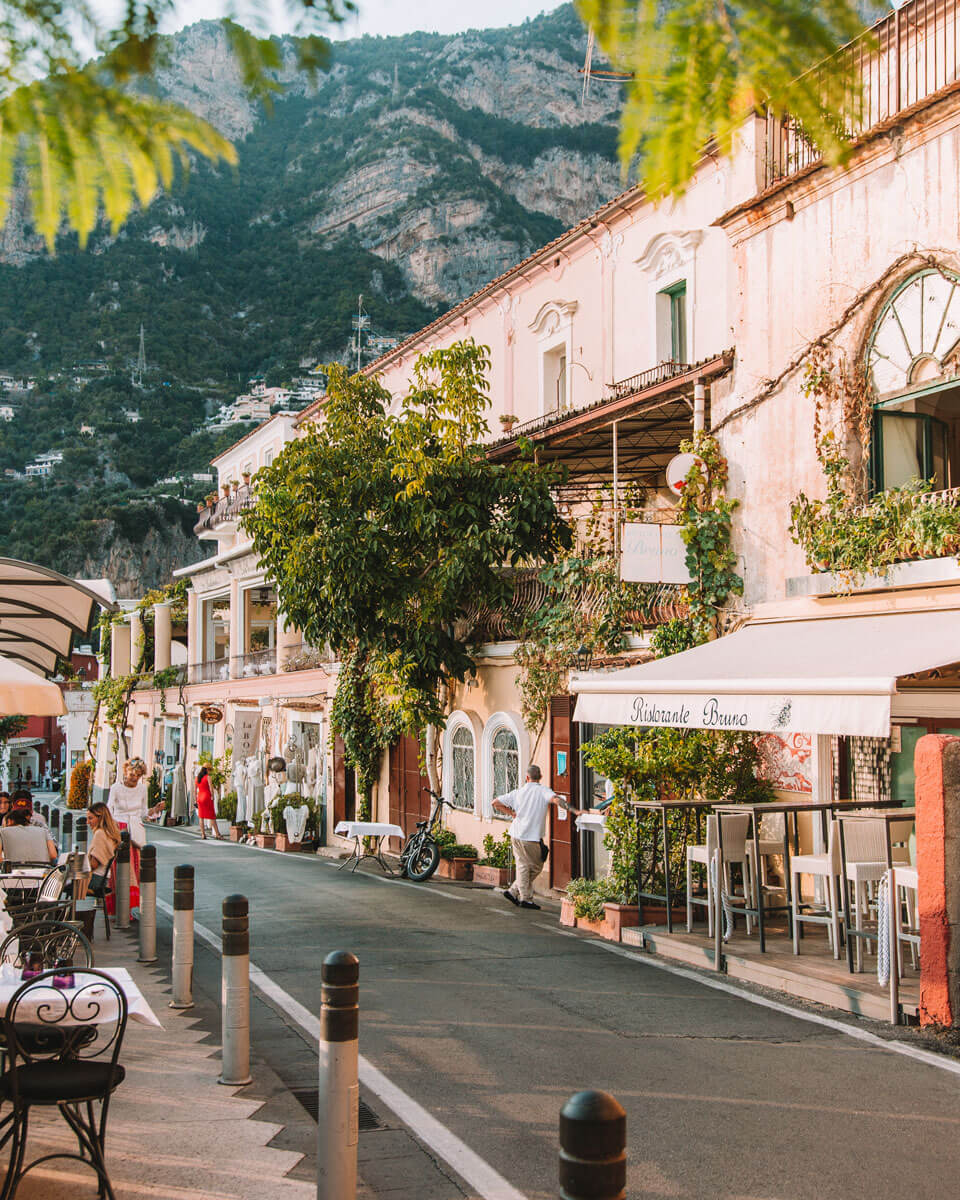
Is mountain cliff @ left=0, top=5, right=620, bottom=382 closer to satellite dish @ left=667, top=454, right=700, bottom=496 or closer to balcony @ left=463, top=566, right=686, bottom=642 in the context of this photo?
balcony @ left=463, top=566, right=686, bottom=642

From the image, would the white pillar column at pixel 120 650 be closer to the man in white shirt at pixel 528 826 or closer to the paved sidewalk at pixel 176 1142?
the man in white shirt at pixel 528 826

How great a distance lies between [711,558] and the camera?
571 inches

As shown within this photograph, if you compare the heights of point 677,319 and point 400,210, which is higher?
point 400,210

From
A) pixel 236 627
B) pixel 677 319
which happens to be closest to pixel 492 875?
pixel 677 319

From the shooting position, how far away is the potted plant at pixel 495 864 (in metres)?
17.7

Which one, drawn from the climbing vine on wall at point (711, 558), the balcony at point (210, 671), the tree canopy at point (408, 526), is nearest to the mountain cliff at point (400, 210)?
the balcony at point (210, 671)

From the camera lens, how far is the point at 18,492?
270 ft

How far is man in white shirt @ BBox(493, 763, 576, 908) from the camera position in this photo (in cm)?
1462

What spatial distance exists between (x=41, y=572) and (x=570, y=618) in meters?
7.61

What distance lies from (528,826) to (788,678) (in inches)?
234

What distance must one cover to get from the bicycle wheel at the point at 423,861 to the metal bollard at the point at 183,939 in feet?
30.2

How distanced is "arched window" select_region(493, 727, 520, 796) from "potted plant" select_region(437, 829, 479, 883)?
1.06 meters

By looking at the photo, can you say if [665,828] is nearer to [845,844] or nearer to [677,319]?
[845,844]

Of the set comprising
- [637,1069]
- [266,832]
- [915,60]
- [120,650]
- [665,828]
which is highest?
[915,60]
